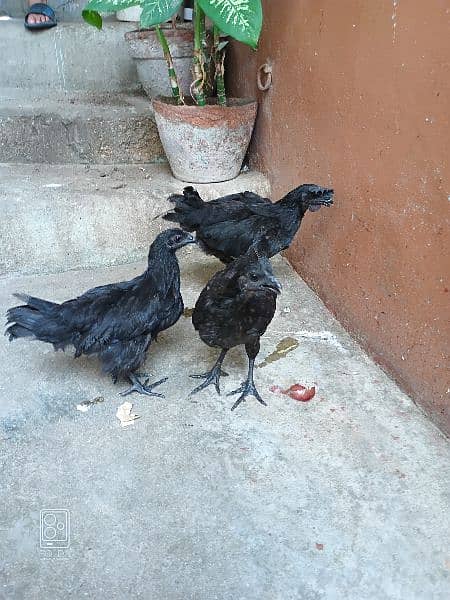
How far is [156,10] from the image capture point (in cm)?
353

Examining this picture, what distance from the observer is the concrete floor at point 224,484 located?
2.07 metres

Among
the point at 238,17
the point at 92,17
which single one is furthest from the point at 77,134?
the point at 238,17

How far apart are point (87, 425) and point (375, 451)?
1.36m

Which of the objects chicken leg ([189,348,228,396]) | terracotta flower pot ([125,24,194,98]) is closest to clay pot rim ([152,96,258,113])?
terracotta flower pot ([125,24,194,98])

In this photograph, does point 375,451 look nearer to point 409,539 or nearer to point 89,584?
point 409,539

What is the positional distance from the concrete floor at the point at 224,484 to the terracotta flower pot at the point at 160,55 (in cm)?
271

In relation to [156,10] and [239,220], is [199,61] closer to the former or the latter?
[156,10]

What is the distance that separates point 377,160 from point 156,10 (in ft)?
5.51

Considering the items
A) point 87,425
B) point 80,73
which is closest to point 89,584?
point 87,425

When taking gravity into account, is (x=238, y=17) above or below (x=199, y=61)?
above

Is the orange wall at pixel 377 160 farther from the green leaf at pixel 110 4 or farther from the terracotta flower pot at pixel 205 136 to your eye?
the green leaf at pixel 110 4

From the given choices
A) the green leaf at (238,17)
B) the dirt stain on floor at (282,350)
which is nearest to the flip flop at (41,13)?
the green leaf at (238,17)

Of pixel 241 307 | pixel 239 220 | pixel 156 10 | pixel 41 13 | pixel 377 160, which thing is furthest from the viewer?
pixel 41 13

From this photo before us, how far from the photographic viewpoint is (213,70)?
4.91 metres
